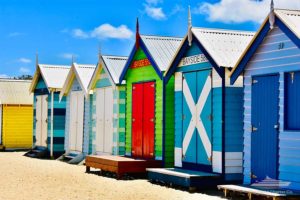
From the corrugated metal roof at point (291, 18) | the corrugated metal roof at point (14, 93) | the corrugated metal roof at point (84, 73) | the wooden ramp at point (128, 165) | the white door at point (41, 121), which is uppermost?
the corrugated metal roof at point (291, 18)

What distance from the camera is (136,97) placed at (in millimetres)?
18516

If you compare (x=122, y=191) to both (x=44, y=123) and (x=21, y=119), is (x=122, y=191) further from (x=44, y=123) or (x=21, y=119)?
(x=21, y=119)

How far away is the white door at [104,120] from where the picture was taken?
2031 cm

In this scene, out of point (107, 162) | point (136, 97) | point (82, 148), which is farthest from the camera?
point (82, 148)

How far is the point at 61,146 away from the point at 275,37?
15.8 metres

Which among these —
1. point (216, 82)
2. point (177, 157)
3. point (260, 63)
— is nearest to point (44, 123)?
point (177, 157)

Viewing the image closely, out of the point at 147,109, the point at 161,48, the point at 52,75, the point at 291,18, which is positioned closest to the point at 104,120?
the point at 147,109

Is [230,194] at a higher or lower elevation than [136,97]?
lower

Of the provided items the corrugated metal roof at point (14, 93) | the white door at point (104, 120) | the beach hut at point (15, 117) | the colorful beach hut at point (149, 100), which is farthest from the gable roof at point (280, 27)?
the beach hut at point (15, 117)

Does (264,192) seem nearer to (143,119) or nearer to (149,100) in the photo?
(149,100)

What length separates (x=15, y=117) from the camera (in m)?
31.4

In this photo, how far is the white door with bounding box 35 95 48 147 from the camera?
87.1ft

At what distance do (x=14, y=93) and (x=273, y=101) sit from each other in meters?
21.9

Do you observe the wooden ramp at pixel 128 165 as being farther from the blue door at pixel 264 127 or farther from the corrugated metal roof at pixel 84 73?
the corrugated metal roof at pixel 84 73
